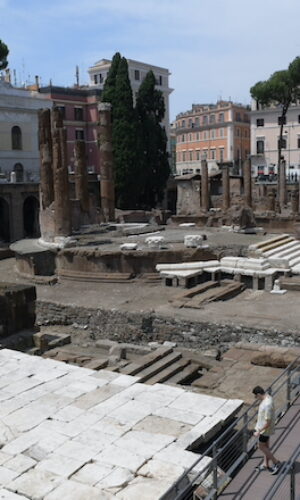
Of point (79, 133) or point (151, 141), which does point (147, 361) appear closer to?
point (151, 141)

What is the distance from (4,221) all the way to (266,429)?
32554 mm

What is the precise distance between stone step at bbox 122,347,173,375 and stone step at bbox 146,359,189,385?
0.28 meters

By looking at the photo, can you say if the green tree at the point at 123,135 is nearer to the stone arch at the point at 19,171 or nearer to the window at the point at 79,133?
the stone arch at the point at 19,171

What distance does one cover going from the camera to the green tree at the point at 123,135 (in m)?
40.6

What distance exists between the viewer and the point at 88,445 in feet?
20.9

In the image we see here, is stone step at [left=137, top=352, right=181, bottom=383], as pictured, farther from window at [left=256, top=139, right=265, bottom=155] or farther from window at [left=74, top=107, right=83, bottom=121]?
window at [left=256, top=139, right=265, bottom=155]

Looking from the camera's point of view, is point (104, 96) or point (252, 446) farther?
point (104, 96)

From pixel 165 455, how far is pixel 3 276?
17088 millimetres

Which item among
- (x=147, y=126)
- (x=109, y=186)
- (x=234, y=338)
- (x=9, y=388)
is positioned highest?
(x=147, y=126)

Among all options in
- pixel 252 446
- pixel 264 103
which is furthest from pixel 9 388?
pixel 264 103

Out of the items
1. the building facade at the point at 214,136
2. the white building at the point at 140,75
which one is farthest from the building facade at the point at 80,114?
the building facade at the point at 214,136

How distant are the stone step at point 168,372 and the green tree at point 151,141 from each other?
31492 mm

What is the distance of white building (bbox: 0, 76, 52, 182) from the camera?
1623 inches

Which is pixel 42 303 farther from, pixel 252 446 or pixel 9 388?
pixel 252 446
